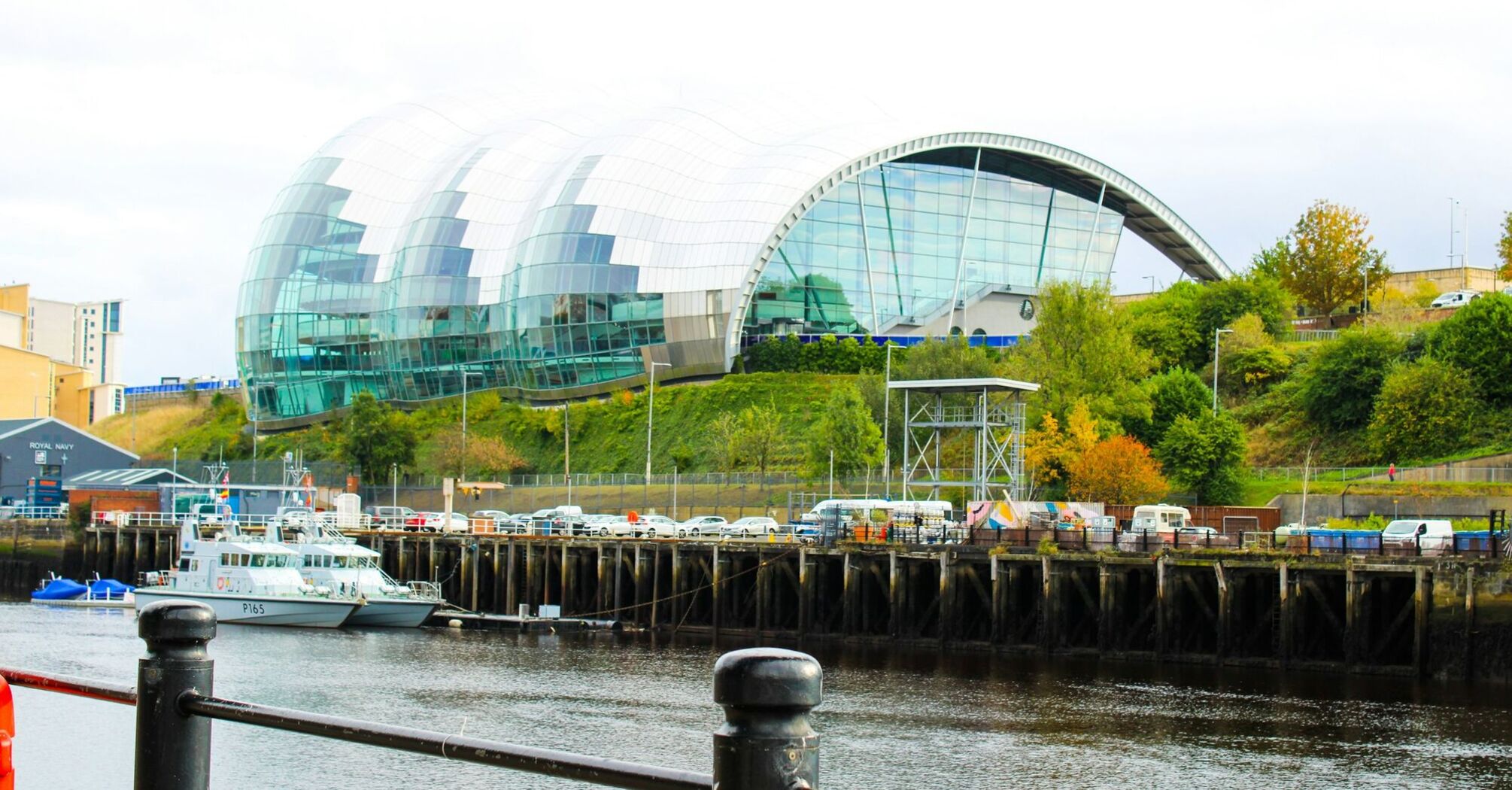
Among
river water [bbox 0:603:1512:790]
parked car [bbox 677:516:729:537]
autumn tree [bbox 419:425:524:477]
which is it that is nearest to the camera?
river water [bbox 0:603:1512:790]

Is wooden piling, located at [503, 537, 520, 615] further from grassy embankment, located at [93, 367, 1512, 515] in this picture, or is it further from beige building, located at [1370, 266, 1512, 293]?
beige building, located at [1370, 266, 1512, 293]

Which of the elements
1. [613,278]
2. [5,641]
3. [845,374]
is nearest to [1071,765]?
[5,641]

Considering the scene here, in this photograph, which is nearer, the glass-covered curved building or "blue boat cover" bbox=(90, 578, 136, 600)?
"blue boat cover" bbox=(90, 578, 136, 600)

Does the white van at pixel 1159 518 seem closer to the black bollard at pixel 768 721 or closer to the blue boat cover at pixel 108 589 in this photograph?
the blue boat cover at pixel 108 589

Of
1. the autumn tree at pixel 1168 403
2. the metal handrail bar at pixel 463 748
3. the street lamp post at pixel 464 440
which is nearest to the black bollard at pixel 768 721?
the metal handrail bar at pixel 463 748

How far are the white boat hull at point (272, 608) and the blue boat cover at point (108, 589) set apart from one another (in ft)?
30.3

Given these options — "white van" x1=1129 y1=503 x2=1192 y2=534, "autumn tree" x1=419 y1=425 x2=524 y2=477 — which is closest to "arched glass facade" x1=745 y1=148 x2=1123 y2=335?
"autumn tree" x1=419 y1=425 x2=524 y2=477

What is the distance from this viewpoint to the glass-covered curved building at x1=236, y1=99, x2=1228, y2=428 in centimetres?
9488

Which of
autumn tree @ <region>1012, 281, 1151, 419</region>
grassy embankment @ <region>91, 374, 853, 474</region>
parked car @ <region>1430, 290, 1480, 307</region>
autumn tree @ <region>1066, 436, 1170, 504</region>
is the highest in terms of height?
parked car @ <region>1430, 290, 1480, 307</region>

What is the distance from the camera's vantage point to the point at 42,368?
369ft

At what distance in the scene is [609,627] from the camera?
56469 millimetres

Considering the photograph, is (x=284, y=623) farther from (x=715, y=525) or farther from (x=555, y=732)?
(x=555, y=732)

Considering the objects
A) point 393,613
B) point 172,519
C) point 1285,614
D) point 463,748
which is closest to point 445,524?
point 393,613

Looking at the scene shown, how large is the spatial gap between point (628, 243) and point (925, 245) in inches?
685
